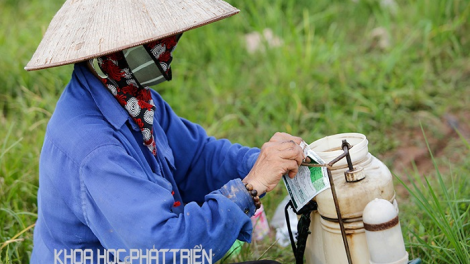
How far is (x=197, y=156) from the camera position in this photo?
2523 millimetres

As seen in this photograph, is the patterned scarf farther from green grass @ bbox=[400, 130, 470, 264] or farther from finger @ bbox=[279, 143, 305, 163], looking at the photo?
green grass @ bbox=[400, 130, 470, 264]

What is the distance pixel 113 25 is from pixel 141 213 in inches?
24.5

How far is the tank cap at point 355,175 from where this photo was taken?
1844mm

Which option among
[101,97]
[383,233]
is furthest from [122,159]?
[383,233]

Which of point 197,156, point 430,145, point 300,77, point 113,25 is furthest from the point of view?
point 300,77

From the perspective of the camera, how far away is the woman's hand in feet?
6.33

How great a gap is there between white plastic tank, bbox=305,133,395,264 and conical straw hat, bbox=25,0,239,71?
2.13 feet

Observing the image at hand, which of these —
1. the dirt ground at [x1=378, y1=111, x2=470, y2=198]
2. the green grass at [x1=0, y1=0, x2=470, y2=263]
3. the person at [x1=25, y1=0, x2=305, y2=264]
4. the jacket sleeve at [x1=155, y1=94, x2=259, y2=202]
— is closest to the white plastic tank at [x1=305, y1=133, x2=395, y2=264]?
the person at [x1=25, y1=0, x2=305, y2=264]

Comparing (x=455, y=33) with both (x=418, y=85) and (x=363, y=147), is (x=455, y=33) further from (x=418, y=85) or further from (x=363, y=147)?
(x=363, y=147)

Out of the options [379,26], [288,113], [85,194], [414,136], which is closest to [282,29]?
[379,26]

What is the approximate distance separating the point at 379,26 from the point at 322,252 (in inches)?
135

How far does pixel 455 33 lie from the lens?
4.58 metres

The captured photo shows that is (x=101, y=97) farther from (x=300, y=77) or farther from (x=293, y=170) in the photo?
(x=300, y=77)

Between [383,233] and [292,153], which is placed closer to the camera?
[383,233]
